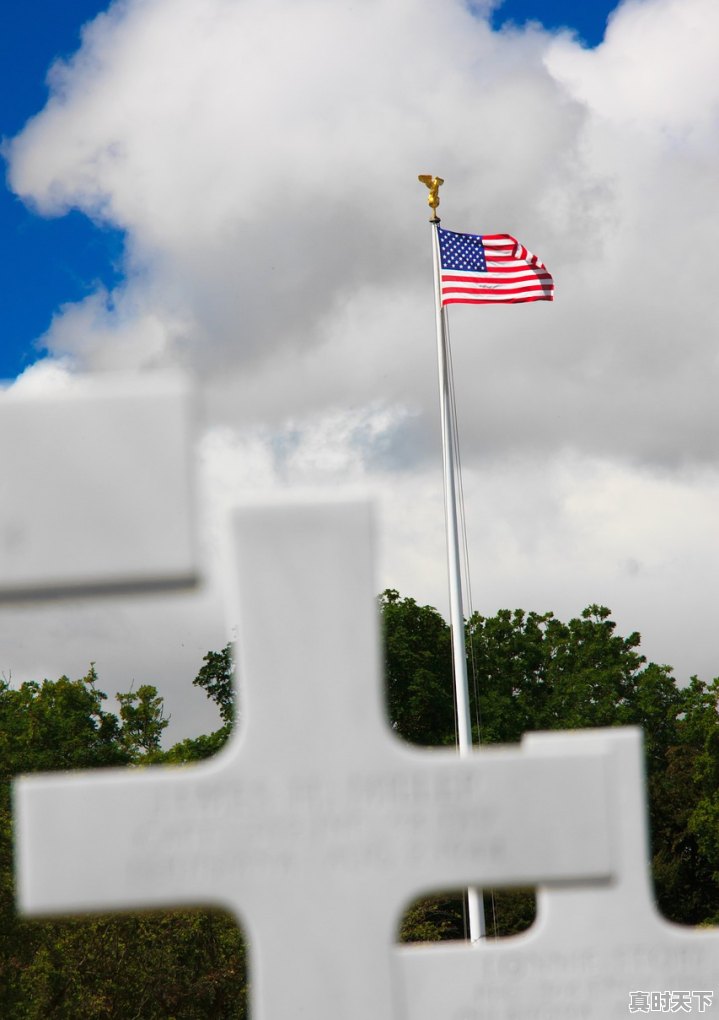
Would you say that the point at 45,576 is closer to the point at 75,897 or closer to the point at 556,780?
the point at 75,897

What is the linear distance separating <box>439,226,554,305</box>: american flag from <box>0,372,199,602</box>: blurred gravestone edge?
14.4 metres

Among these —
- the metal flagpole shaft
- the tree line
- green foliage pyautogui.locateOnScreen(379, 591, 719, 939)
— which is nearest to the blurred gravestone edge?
the metal flagpole shaft

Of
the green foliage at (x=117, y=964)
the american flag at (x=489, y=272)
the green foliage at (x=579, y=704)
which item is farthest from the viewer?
the green foliage at (x=579, y=704)

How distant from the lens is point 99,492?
3891 mm

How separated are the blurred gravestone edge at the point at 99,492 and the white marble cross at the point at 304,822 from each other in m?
0.31

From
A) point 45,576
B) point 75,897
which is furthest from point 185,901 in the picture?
point 45,576

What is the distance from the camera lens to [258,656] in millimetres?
4152

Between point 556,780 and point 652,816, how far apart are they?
1370 inches

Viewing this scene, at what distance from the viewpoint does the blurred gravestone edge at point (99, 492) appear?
3.87 metres

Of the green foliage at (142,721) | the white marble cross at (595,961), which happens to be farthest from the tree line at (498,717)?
the white marble cross at (595,961)

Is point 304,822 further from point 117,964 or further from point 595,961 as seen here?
A: point 117,964

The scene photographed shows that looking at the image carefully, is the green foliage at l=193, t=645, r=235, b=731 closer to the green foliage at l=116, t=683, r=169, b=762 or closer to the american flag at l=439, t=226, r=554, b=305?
the green foliage at l=116, t=683, r=169, b=762

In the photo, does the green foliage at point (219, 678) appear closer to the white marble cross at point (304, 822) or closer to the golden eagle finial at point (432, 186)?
the golden eagle finial at point (432, 186)

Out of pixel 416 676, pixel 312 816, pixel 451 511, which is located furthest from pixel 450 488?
pixel 416 676
